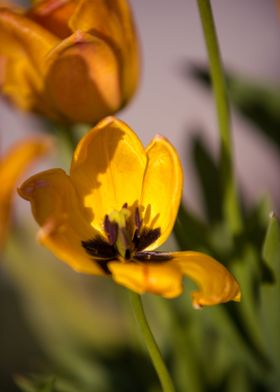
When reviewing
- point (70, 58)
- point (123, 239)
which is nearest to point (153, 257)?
point (123, 239)

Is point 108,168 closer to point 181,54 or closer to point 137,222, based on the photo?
point 137,222

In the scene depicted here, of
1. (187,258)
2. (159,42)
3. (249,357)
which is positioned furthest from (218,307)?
(159,42)

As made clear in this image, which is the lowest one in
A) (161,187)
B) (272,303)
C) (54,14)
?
(272,303)

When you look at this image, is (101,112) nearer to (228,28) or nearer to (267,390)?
(267,390)

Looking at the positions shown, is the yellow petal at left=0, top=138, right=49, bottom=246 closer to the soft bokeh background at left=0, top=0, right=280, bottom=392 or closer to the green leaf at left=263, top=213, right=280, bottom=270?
the green leaf at left=263, top=213, right=280, bottom=270

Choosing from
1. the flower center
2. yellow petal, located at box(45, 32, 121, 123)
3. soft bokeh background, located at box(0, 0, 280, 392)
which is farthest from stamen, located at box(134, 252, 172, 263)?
soft bokeh background, located at box(0, 0, 280, 392)

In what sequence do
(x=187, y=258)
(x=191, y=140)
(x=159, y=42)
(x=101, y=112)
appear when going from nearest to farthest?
(x=187, y=258) < (x=101, y=112) < (x=191, y=140) < (x=159, y=42)
